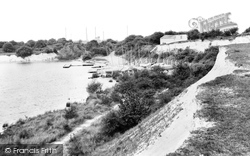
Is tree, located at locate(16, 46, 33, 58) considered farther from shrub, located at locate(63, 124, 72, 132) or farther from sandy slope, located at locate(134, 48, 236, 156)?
sandy slope, located at locate(134, 48, 236, 156)

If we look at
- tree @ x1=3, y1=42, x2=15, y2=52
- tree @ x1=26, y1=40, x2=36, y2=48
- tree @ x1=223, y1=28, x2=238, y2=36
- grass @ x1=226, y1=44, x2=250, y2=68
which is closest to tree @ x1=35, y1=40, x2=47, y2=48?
tree @ x1=26, y1=40, x2=36, y2=48

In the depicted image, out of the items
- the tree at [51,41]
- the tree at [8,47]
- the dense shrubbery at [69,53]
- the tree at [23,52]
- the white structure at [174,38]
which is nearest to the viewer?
the white structure at [174,38]

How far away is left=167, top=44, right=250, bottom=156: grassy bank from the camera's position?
11.0 ft

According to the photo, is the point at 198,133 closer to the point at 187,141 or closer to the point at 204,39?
the point at 187,141

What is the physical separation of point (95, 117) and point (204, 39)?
26.8 metres

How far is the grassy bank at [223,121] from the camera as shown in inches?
132

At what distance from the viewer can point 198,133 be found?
3.88m

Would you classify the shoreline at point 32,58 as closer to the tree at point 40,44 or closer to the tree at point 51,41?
the tree at point 40,44

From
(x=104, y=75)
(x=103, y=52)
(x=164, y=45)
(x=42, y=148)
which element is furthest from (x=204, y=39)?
(x=103, y=52)

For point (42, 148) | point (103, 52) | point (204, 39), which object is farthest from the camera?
point (103, 52)

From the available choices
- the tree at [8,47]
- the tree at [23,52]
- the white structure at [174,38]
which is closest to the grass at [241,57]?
the white structure at [174,38]

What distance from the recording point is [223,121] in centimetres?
424

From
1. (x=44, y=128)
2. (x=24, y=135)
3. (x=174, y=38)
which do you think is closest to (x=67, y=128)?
(x=44, y=128)

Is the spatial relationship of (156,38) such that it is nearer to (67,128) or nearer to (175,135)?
(67,128)
